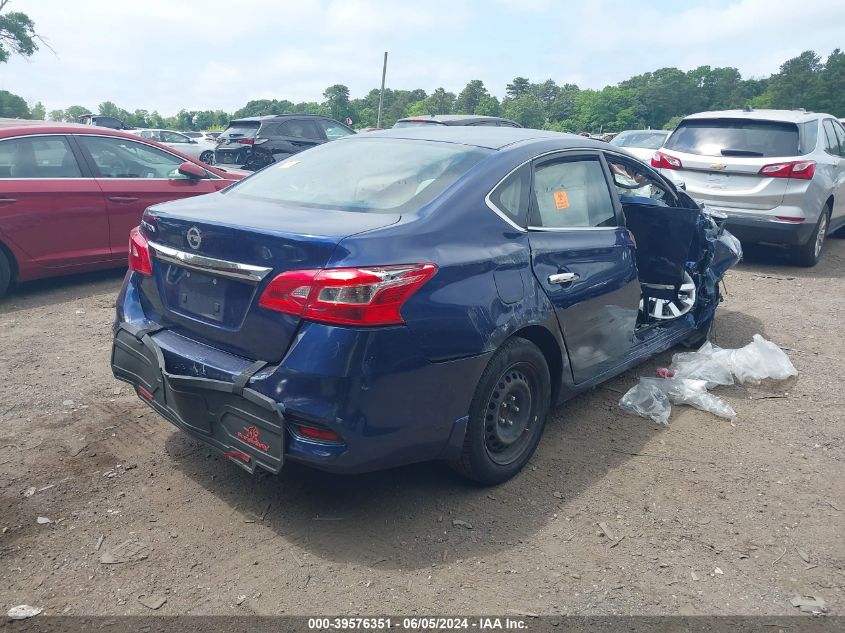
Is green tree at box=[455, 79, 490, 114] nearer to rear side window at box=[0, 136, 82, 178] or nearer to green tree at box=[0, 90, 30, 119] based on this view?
green tree at box=[0, 90, 30, 119]

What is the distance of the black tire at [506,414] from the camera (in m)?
2.98

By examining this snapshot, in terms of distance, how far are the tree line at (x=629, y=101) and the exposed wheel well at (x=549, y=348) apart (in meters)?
59.8

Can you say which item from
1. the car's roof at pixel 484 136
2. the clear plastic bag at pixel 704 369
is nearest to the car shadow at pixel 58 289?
the car's roof at pixel 484 136

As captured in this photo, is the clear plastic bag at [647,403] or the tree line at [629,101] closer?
the clear plastic bag at [647,403]

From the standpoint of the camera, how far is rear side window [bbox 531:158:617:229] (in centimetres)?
344

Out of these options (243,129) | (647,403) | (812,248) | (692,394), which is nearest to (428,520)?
(647,403)

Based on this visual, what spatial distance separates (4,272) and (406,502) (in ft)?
15.3

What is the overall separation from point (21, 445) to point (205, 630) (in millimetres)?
1803

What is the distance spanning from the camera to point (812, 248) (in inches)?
316

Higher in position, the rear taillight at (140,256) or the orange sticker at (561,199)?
the orange sticker at (561,199)

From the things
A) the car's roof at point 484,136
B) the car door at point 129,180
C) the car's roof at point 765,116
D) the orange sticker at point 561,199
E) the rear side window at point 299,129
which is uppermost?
the car's roof at point 765,116

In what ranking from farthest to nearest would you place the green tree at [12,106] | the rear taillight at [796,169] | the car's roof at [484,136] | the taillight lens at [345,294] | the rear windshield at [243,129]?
the green tree at [12,106], the rear windshield at [243,129], the rear taillight at [796,169], the car's roof at [484,136], the taillight lens at [345,294]

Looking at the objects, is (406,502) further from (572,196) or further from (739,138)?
(739,138)

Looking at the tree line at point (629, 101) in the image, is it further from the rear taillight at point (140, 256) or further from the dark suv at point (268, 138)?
the rear taillight at point (140, 256)
